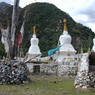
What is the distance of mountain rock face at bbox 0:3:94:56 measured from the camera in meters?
77.1

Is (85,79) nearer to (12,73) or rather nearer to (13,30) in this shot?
(12,73)

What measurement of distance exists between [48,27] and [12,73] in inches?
2875

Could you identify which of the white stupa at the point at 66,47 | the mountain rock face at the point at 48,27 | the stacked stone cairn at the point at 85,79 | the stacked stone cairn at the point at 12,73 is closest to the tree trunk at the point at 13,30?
the stacked stone cairn at the point at 12,73

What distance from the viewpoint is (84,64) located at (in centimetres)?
1401

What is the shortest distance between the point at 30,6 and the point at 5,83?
264 ft

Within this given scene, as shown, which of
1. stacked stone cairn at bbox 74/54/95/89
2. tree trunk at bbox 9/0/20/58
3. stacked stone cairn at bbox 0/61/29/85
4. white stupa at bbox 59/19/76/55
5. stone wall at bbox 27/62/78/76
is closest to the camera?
stacked stone cairn at bbox 74/54/95/89

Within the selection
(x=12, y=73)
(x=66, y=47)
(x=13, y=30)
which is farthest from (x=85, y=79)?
(x=66, y=47)

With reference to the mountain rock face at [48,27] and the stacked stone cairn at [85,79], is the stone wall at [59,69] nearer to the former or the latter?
the stacked stone cairn at [85,79]

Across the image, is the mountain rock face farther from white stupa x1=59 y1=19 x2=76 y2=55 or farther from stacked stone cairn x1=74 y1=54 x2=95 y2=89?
stacked stone cairn x1=74 y1=54 x2=95 y2=89

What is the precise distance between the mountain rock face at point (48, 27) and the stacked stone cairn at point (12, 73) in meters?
54.9

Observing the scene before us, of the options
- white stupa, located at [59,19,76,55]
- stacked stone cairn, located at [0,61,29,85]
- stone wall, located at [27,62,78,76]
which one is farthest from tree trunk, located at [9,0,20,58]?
white stupa, located at [59,19,76,55]

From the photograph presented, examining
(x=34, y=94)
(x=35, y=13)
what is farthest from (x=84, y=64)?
(x=35, y=13)

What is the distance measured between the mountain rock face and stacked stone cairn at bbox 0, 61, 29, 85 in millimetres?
54917

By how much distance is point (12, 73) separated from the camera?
15250 mm
